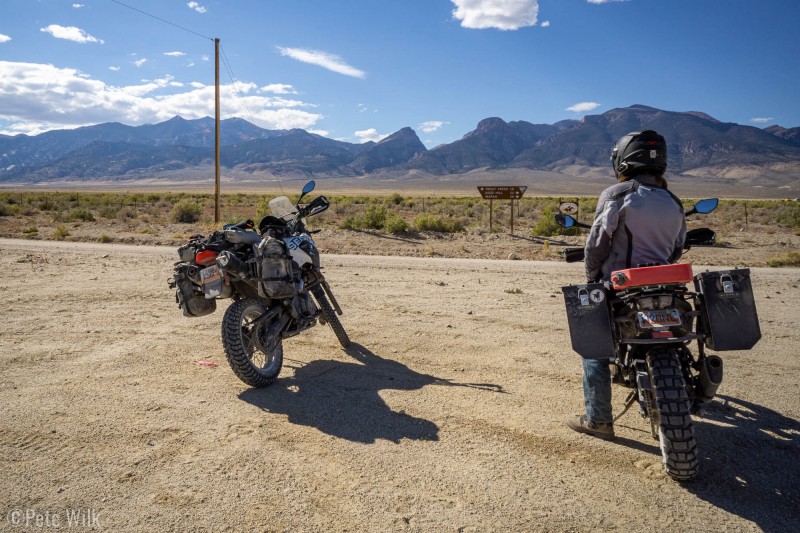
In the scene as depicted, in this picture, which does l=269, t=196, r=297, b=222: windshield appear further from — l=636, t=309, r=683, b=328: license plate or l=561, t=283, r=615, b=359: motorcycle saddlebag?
l=636, t=309, r=683, b=328: license plate

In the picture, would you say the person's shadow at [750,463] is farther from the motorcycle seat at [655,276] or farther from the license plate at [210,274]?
the license plate at [210,274]

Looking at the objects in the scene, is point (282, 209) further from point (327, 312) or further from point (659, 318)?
point (659, 318)

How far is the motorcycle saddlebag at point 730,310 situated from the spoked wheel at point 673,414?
0.32 metres

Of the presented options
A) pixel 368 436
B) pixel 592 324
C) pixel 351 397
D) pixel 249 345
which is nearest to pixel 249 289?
pixel 249 345

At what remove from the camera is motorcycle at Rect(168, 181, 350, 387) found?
451cm

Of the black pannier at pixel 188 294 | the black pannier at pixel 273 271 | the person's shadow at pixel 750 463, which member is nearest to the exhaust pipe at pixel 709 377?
the person's shadow at pixel 750 463

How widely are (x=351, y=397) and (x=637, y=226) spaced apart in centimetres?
264

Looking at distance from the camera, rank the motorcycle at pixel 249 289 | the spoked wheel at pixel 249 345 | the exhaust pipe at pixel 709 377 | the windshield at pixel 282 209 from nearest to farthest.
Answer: the exhaust pipe at pixel 709 377, the spoked wheel at pixel 249 345, the motorcycle at pixel 249 289, the windshield at pixel 282 209

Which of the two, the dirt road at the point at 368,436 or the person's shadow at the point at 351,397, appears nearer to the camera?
the dirt road at the point at 368,436

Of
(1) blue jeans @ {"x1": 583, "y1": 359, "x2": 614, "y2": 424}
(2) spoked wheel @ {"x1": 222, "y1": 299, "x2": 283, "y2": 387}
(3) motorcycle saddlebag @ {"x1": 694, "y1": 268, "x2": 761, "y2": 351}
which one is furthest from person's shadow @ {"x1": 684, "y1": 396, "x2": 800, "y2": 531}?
(2) spoked wheel @ {"x1": 222, "y1": 299, "x2": 283, "y2": 387}

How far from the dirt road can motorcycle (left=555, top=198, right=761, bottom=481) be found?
0.44 metres

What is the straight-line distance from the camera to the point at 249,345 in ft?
15.4

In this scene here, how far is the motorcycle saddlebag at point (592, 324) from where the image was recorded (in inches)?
124

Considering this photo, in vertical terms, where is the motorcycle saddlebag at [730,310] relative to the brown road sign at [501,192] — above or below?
below
